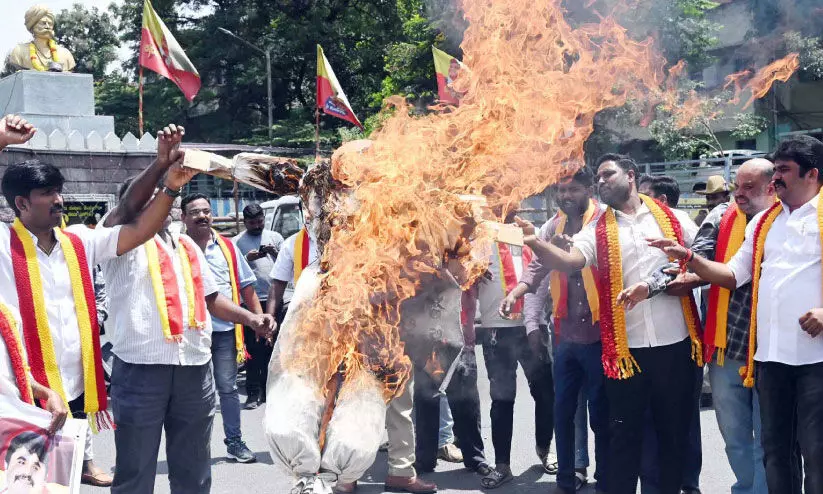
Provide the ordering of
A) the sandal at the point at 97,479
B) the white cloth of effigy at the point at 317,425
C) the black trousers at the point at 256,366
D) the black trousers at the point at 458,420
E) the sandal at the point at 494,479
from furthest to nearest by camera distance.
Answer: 1. the black trousers at the point at 256,366
2. the black trousers at the point at 458,420
3. the sandal at the point at 97,479
4. the sandal at the point at 494,479
5. the white cloth of effigy at the point at 317,425

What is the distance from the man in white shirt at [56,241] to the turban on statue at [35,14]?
1382 centimetres

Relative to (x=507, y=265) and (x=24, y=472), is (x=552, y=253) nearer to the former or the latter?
(x=507, y=265)

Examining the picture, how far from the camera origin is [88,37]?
43.8 metres

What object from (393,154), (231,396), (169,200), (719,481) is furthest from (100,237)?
(719,481)

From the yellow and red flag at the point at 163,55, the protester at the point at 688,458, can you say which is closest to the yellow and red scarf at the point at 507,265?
the protester at the point at 688,458

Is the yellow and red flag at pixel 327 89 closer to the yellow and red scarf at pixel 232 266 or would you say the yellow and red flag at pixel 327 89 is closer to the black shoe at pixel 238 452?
the yellow and red scarf at pixel 232 266

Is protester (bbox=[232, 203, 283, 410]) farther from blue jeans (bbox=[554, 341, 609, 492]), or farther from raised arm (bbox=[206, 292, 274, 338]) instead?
blue jeans (bbox=[554, 341, 609, 492])

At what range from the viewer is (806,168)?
179 inches

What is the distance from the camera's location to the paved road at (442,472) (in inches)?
244

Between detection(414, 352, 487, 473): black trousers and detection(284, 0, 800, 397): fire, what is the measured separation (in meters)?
1.20

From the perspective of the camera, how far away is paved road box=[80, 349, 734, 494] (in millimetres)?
6207

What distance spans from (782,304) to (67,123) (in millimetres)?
14730

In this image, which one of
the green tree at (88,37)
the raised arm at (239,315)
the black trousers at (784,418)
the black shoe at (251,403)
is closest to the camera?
the black trousers at (784,418)

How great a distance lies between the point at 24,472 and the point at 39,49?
14755 millimetres
